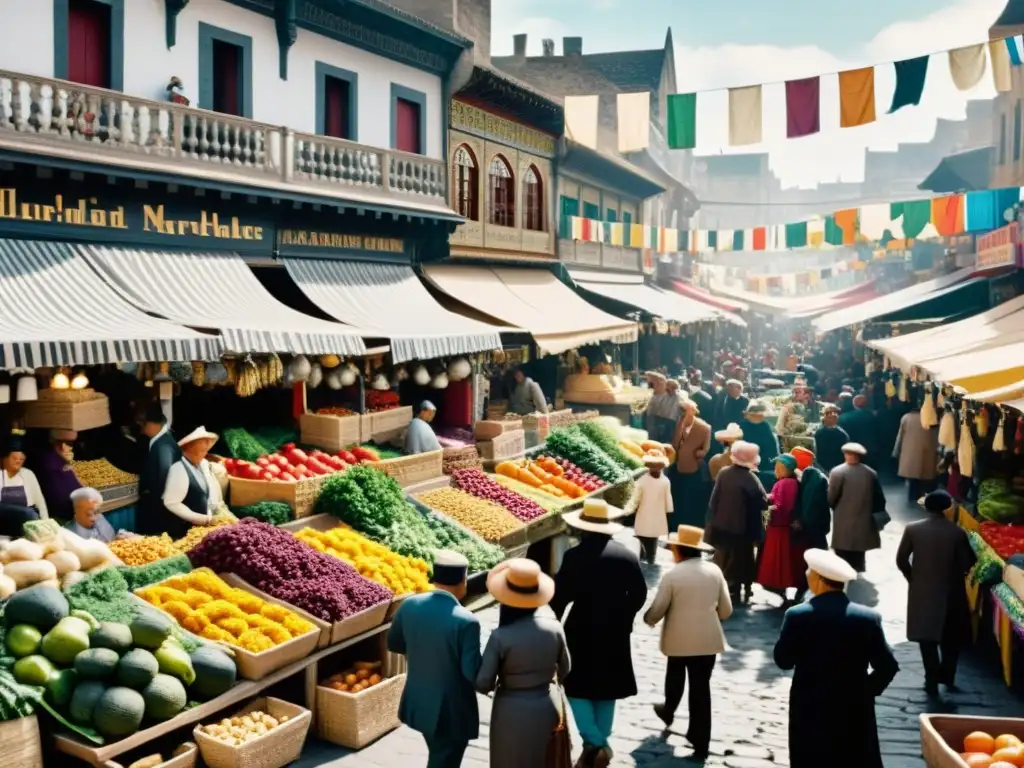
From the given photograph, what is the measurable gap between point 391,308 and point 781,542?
7280mm

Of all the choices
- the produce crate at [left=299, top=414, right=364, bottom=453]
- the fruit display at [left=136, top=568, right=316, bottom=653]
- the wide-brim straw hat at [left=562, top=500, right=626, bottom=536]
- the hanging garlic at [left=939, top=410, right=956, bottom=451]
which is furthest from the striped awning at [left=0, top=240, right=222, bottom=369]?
the hanging garlic at [left=939, top=410, right=956, bottom=451]

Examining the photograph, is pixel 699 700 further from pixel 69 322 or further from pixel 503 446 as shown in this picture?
pixel 503 446

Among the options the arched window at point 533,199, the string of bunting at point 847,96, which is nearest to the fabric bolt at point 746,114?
the string of bunting at point 847,96

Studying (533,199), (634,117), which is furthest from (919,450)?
(533,199)

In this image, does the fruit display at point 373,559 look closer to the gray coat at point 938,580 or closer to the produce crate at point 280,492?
the produce crate at point 280,492

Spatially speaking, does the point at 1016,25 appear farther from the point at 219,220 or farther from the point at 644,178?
the point at 219,220

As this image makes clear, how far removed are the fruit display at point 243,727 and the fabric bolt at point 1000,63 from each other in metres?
13.7

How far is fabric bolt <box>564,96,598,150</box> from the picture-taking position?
2245cm

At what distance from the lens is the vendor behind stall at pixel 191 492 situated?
9.20 meters

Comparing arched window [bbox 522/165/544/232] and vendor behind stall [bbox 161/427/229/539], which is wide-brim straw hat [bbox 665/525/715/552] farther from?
arched window [bbox 522/165/544/232]

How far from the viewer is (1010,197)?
72.6 ft

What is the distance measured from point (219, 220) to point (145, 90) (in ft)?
6.10

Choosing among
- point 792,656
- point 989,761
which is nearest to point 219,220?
point 792,656

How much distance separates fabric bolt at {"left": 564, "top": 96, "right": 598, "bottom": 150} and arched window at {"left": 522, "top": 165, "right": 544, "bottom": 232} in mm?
1242
